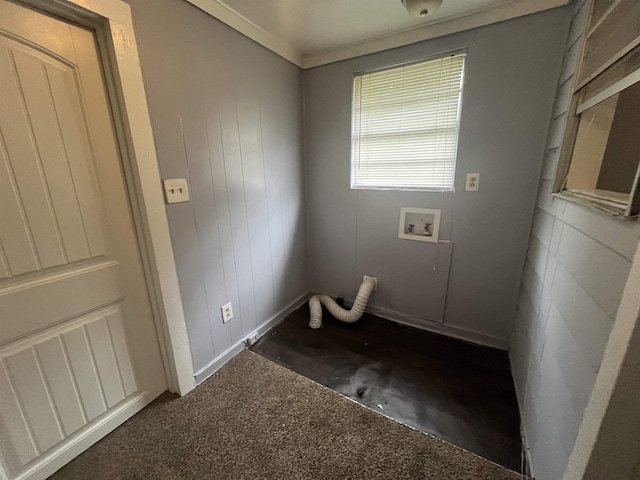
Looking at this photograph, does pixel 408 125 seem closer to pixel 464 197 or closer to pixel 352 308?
pixel 464 197

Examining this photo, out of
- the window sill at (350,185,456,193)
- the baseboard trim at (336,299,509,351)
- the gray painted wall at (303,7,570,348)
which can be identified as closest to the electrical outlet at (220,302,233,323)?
the gray painted wall at (303,7,570,348)

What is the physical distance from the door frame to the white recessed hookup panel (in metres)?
1.65

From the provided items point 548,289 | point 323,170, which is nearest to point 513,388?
point 548,289

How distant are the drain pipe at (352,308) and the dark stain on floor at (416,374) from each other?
71 mm

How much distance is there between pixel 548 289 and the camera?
1.18 metres

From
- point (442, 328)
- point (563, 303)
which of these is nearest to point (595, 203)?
point (563, 303)

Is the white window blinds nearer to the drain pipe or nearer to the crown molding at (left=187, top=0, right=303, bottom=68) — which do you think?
the crown molding at (left=187, top=0, right=303, bottom=68)

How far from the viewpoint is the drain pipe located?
2.18 m

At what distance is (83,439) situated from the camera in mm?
1198

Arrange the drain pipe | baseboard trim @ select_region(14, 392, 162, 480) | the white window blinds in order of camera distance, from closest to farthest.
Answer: baseboard trim @ select_region(14, 392, 162, 480) < the white window blinds < the drain pipe

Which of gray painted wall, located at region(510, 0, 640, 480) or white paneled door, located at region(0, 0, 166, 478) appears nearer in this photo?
gray painted wall, located at region(510, 0, 640, 480)

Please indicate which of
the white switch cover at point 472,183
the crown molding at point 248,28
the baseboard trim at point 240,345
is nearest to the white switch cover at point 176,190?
the crown molding at point 248,28

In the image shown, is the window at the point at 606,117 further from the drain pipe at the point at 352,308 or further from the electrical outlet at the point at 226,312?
the electrical outlet at the point at 226,312

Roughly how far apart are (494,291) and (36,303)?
2.55m
